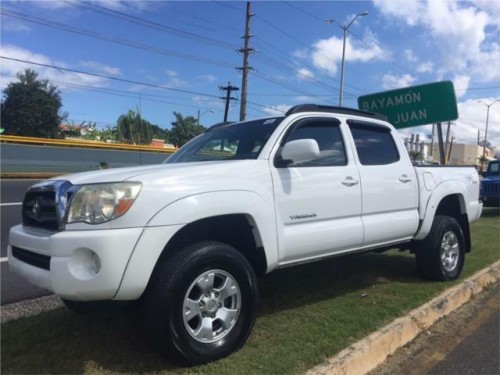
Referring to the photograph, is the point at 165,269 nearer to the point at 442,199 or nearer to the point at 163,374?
the point at 163,374

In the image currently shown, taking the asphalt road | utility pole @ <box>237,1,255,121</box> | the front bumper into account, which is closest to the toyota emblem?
the front bumper

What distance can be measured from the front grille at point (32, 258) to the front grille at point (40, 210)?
7.6 inches

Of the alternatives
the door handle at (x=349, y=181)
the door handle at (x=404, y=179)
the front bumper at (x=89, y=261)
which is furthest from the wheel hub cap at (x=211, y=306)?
the door handle at (x=404, y=179)

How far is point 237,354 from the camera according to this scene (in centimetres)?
347

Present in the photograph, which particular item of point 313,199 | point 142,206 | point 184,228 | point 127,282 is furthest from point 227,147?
point 127,282

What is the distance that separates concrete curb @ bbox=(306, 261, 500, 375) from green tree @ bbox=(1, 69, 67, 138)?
58.3m

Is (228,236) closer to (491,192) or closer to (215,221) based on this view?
(215,221)

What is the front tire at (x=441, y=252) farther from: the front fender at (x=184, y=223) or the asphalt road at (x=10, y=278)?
the asphalt road at (x=10, y=278)

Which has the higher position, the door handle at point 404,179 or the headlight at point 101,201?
the door handle at point 404,179

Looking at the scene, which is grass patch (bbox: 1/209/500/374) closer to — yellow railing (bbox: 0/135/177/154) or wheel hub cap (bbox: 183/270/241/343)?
wheel hub cap (bbox: 183/270/241/343)

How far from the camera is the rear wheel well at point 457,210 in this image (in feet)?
20.4

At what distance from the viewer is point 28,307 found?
183 inches

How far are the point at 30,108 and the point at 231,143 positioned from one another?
191ft

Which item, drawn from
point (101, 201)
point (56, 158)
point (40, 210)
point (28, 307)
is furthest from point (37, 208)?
point (56, 158)
